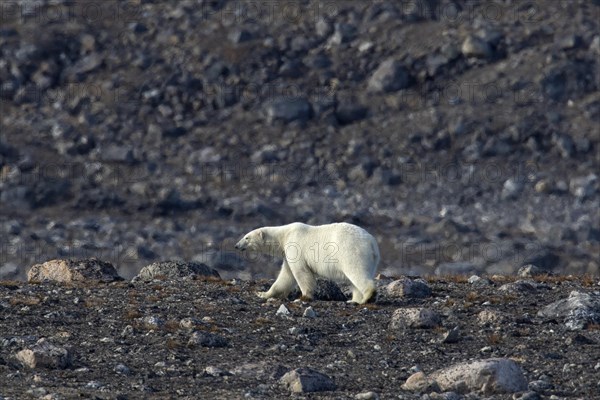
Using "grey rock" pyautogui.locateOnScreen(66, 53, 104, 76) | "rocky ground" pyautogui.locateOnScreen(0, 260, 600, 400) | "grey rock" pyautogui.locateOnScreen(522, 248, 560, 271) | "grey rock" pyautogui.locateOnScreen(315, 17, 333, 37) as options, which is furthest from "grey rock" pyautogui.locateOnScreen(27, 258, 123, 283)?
"grey rock" pyautogui.locateOnScreen(315, 17, 333, 37)

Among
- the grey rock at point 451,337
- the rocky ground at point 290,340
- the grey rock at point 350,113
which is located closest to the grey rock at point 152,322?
the rocky ground at point 290,340

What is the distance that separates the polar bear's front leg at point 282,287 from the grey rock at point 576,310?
11.2 feet

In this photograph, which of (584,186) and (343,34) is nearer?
(584,186)

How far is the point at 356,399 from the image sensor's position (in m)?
13.0

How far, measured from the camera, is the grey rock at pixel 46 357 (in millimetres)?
14055

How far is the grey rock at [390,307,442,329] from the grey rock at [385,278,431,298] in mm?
1720

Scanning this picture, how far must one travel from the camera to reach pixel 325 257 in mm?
18047

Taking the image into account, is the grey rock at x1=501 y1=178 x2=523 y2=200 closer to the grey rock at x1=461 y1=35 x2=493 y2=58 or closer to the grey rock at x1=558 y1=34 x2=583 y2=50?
the grey rock at x1=461 y1=35 x2=493 y2=58

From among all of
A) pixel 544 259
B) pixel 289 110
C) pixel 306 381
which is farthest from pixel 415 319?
pixel 289 110

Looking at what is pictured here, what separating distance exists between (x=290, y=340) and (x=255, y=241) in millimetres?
4378

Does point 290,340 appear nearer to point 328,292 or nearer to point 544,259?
point 328,292

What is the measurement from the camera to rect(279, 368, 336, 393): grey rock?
43.6ft

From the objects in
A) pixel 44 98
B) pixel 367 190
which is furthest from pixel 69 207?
pixel 367 190

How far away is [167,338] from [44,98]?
Answer: 32392 mm
